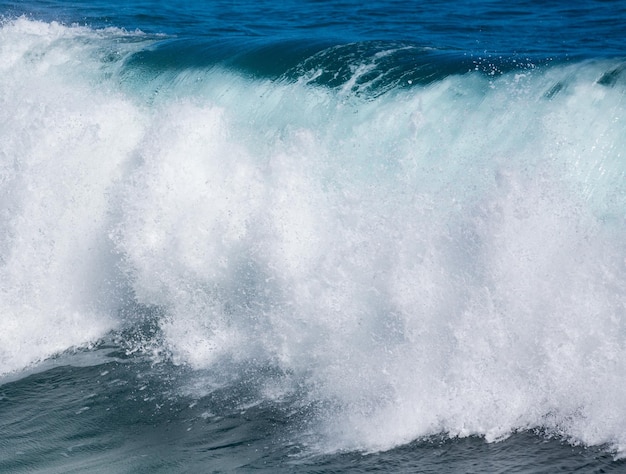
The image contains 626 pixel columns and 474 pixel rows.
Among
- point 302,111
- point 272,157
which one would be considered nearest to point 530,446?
point 272,157

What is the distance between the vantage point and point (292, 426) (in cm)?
679

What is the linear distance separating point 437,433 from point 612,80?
3.11m

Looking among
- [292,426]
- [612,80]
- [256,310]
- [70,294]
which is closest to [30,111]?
[70,294]

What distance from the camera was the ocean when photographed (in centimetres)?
656

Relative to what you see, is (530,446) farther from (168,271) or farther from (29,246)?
(29,246)

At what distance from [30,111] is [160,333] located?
3502 mm

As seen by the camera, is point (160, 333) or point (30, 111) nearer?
point (160, 333)

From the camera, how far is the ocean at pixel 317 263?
6.56 metres

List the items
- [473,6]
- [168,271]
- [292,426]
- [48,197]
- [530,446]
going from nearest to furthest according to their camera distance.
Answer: [530,446] → [292,426] → [168,271] → [48,197] → [473,6]

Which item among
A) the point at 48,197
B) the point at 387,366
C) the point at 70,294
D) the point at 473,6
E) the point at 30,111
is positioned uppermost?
the point at 473,6

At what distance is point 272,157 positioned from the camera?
8.55 metres

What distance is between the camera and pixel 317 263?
7797 mm

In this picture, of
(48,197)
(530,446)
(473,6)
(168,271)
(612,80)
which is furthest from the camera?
(473,6)

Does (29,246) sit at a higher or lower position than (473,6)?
lower
